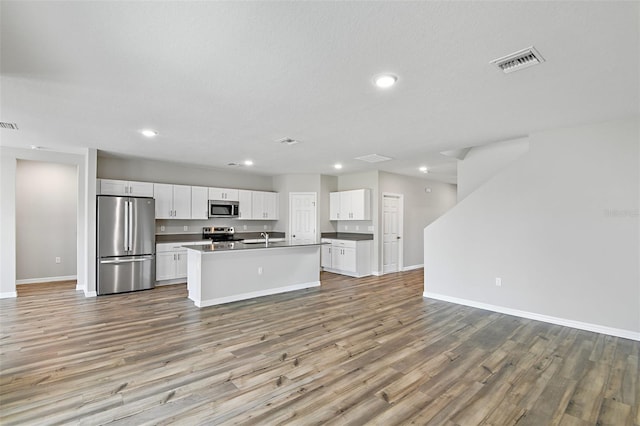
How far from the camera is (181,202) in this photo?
6.83m

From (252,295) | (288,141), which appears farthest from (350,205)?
(252,295)

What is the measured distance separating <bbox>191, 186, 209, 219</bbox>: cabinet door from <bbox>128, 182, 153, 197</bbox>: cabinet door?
87cm

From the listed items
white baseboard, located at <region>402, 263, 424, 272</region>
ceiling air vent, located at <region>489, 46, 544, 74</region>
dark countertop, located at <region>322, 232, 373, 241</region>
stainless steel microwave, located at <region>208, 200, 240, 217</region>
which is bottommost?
white baseboard, located at <region>402, 263, 424, 272</region>

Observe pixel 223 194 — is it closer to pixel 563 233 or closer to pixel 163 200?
pixel 163 200

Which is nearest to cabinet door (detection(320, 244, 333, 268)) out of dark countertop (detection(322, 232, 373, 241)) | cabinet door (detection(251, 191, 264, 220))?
dark countertop (detection(322, 232, 373, 241))

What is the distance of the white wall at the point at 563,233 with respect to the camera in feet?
11.9

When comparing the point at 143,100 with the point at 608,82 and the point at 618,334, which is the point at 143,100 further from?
the point at 618,334

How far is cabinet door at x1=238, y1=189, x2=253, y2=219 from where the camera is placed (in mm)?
7792

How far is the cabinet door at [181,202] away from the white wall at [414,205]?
14.9 feet

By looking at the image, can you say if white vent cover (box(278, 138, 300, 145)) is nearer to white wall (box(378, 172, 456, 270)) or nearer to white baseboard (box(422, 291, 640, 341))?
white wall (box(378, 172, 456, 270))

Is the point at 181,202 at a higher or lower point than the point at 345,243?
higher

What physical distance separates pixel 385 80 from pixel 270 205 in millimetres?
6081

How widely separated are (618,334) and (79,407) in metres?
5.46

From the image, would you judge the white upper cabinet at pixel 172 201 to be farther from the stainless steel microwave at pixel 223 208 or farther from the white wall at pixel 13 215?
the white wall at pixel 13 215
